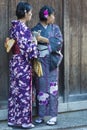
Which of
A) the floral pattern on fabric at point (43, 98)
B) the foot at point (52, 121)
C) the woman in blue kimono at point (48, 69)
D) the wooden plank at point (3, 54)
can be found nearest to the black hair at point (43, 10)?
the woman in blue kimono at point (48, 69)

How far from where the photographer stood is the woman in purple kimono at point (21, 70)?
7.07 metres

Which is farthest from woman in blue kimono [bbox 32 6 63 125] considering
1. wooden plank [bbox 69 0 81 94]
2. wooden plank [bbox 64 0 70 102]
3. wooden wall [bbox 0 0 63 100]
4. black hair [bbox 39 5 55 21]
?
wooden plank [bbox 69 0 81 94]

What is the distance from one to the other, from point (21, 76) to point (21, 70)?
85mm

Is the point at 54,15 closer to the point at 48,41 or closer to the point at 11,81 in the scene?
the point at 48,41

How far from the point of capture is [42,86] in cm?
743

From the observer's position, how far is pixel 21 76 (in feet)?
23.4

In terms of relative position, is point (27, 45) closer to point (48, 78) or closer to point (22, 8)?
point (22, 8)

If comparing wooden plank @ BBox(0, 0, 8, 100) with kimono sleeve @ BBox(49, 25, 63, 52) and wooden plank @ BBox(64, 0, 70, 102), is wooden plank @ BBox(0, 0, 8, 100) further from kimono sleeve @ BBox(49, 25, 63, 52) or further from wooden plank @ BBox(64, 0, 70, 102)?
wooden plank @ BBox(64, 0, 70, 102)

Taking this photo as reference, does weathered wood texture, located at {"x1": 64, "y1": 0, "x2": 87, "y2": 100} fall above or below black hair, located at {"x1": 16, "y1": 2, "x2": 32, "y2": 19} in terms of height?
below

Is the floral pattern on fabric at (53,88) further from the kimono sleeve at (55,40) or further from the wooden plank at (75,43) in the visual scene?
the wooden plank at (75,43)

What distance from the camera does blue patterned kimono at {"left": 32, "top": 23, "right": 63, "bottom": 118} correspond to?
24.1 feet

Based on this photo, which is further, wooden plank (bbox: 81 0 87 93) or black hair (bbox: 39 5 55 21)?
wooden plank (bbox: 81 0 87 93)

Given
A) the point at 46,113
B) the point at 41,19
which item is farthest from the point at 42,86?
the point at 41,19

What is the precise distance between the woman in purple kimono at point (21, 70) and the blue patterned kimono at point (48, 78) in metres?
0.27
